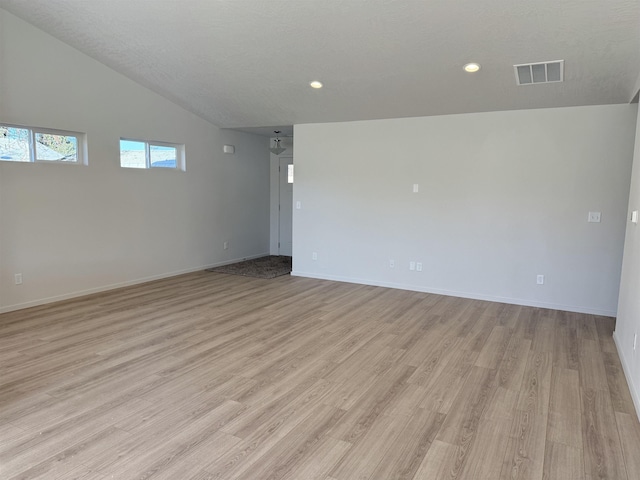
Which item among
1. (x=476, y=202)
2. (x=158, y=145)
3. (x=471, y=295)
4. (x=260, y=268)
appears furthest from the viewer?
(x=260, y=268)

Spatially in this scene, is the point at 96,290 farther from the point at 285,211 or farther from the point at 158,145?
the point at 285,211

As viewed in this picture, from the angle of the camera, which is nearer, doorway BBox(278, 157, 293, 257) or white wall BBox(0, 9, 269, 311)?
white wall BBox(0, 9, 269, 311)

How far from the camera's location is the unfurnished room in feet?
7.71

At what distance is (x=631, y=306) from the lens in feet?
10.3

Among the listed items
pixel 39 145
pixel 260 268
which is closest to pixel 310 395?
pixel 39 145

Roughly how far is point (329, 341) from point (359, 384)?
33.9 inches

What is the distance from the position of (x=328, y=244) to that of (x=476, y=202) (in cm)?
223

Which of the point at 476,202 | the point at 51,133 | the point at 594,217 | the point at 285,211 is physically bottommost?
the point at 285,211

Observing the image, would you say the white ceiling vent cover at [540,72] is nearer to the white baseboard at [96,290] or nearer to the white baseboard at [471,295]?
the white baseboard at [471,295]

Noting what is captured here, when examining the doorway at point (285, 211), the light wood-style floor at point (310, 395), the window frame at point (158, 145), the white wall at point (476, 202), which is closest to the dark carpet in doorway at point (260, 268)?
the doorway at point (285, 211)

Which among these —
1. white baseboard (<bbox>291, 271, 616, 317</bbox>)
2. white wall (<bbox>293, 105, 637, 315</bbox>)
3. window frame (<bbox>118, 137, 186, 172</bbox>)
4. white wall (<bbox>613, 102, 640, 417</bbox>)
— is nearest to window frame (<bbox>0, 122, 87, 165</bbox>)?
window frame (<bbox>118, 137, 186, 172</bbox>)

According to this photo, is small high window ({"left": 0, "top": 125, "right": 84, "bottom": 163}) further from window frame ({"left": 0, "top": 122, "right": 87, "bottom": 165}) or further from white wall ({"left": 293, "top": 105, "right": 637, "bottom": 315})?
white wall ({"left": 293, "top": 105, "right": 637, "bottom": 315})

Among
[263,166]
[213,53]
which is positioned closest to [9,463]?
[213,53]

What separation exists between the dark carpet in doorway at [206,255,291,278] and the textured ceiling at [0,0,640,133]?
8.71 feet
